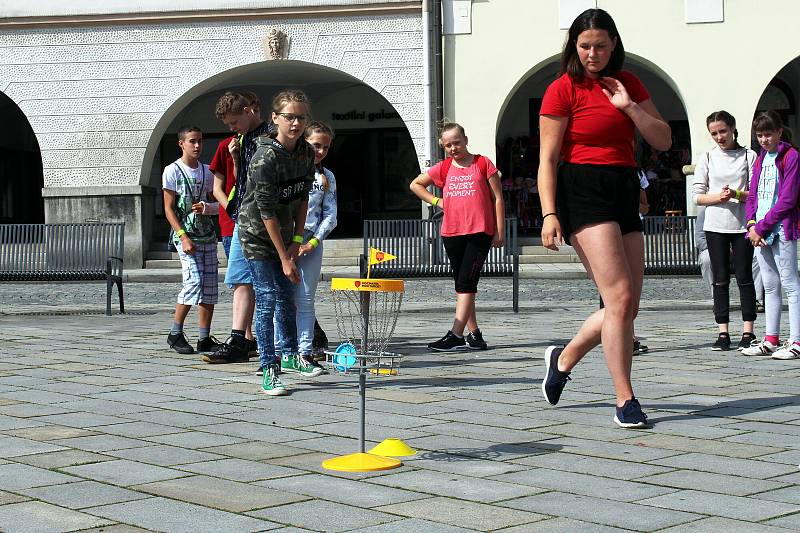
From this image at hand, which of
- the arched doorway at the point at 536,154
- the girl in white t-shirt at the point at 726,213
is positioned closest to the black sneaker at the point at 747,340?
the girl in white t-shirt at the point at 726,213

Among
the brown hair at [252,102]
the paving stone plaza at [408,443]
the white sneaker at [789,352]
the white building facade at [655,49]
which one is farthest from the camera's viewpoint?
the white building facade at [655,49]

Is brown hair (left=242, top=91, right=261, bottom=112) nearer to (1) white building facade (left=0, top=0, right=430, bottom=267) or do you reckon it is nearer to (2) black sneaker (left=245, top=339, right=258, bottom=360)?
(2) black sneaker (left=245, top=339, right=258, bottom=360)

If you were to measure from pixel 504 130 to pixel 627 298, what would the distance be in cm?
2239

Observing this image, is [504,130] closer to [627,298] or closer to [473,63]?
[473,63]

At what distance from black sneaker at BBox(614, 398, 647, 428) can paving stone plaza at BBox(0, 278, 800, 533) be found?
69mm

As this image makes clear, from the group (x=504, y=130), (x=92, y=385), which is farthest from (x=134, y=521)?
(x=504, y=130)

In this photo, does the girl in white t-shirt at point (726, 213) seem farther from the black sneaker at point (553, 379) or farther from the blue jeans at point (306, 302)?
the black sneaker at point (553, 379)

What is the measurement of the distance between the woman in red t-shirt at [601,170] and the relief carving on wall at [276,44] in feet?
58.5

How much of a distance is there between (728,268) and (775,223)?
71 cm

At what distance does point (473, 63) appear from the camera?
23875mm

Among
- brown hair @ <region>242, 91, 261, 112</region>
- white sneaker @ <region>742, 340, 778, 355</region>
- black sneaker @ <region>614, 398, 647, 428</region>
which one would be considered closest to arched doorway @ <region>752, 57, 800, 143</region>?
white sneaker @ <region>742, 340, 778, 355</region>

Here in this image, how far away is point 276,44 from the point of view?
944 inches

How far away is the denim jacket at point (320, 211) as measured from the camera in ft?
29.3

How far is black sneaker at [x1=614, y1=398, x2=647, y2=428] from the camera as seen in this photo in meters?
6.31
